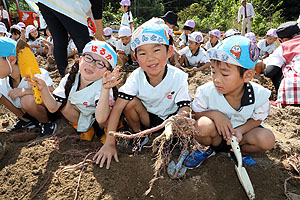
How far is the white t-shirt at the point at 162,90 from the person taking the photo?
197 centimetres

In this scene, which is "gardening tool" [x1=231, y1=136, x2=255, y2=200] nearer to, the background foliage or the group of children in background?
the group of children in background

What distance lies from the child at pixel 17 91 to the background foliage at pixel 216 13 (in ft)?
34.6

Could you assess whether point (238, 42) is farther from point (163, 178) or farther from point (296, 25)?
point (296, 25)

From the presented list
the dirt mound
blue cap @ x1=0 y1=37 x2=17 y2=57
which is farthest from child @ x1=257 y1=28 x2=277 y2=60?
blue cap @ x1=0 y1=37 x2=17 y2=57

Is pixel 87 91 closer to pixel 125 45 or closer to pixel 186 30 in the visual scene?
pixel 125 45

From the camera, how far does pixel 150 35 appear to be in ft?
5.97

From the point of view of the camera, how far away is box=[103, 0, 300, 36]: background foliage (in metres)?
11.6

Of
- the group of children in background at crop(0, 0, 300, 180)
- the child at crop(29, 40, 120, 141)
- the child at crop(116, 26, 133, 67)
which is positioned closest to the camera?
the group of children in background at crop(0, 0, 300, 180)

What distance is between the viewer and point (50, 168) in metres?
1.80

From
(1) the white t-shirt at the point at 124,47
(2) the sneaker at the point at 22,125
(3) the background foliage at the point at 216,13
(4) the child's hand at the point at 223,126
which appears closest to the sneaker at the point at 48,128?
(2) the sneaker at the point at 22,125

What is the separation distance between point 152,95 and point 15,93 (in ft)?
4.31

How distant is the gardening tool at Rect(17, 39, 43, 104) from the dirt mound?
0.43 m

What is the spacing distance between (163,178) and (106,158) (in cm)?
46

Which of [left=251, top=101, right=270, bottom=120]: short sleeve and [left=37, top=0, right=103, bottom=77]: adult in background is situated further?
[left=37, top=0, right=103, bottom=77]: adult in background
